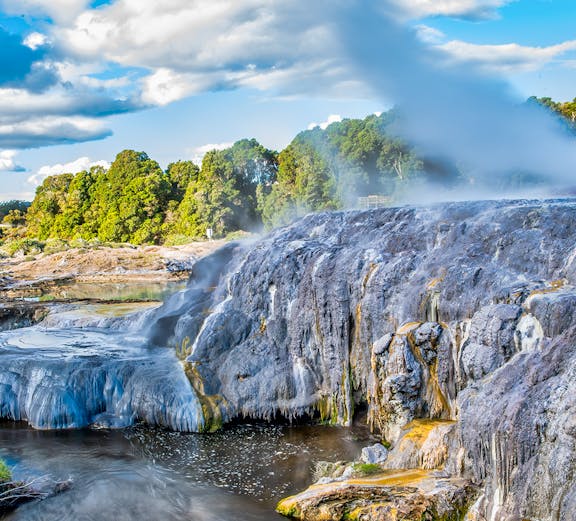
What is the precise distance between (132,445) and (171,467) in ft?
6.58

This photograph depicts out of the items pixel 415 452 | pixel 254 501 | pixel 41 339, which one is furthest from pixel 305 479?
pixel 41 339

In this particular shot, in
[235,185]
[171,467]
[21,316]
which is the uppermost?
[235,185]

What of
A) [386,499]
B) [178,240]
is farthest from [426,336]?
[178,240]

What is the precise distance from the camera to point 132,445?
17359 millimetres

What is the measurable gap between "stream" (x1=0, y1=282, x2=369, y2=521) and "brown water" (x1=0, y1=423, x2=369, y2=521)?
0.02 m

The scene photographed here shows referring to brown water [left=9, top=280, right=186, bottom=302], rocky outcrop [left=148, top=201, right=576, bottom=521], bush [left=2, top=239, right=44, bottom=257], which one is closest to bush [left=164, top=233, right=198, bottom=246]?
bush [left=2, top=239, right=44, bottom=257]

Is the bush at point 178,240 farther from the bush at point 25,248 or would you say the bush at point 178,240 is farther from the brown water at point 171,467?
the brown water at point 171,467

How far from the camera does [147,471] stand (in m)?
15.6

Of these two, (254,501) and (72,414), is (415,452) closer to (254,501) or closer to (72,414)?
(254,501)

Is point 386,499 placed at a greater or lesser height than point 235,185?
lesser

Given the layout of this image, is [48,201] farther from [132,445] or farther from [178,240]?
[132,445]

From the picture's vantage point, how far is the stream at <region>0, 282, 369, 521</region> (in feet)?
45.6

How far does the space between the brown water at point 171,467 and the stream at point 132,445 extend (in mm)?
24

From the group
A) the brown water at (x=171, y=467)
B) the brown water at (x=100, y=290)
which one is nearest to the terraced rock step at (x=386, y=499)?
the brown water at (x=171, y=467)
